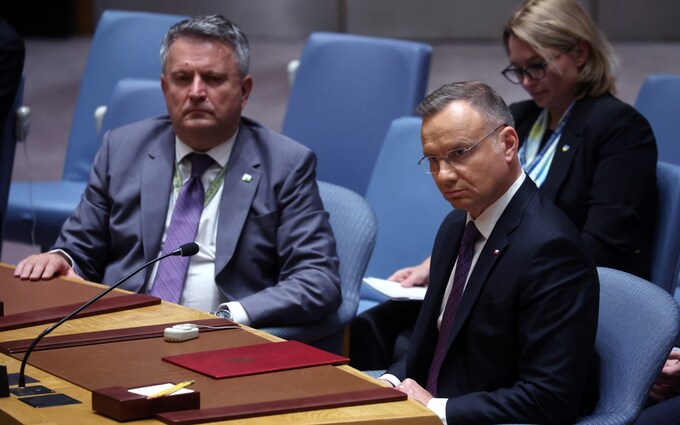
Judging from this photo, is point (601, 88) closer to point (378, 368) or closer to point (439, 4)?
point (378, 368)

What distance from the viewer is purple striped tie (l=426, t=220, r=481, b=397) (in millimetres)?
2836

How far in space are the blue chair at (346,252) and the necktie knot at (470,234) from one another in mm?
747

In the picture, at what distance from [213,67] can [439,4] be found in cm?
478

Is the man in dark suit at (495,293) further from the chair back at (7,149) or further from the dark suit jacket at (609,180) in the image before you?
the chair back at (7,149)

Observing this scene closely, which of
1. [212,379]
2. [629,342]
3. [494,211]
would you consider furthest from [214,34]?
[629,342]

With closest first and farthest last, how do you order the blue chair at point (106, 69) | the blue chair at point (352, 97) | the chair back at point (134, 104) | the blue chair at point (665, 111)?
the blue chair at point (665, 111) → the blue chair at point (352, 97) → the chair back at point (134, 104) → the blue chair at point (106, 69)

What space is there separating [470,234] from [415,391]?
39 cm

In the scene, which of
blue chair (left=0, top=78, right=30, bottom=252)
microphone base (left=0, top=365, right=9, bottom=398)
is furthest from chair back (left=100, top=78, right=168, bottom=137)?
microphone base (left=0, top=365, right=9, bottom=398)

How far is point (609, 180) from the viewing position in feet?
12.3

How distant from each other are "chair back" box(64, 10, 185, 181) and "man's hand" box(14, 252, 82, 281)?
2131mm

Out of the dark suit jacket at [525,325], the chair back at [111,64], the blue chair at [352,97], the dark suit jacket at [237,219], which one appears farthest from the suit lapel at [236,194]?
the chair back at [111,64]

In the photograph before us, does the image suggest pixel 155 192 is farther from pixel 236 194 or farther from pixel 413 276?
pixel 413 276

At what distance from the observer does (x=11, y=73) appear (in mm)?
4996

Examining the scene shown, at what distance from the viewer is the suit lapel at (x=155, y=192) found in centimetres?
363
